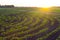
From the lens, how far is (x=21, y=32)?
3173 centimetres

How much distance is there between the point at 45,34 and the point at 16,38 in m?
5.72

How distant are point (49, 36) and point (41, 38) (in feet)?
7.18

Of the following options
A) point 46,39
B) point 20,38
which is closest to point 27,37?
point 20,38

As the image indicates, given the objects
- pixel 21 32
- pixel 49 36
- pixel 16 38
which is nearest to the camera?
pixel 16 38

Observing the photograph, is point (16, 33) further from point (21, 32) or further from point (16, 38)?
point (16, 38)

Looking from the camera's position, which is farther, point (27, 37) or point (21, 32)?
point (21, 32)

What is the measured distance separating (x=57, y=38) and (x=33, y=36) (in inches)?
155

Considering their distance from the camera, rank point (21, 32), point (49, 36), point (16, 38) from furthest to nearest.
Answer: point (21, 32) < point (49, 36) < point (16, 38)

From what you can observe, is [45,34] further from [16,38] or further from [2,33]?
Result: [2,33]

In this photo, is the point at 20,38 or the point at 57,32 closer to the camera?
the point at 20,38

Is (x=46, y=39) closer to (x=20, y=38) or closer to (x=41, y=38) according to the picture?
(x=41, y=38)

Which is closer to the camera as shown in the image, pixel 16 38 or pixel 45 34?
pixel 16 38

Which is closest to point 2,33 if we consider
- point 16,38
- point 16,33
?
point 16,33

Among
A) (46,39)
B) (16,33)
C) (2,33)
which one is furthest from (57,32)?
(2,33)
